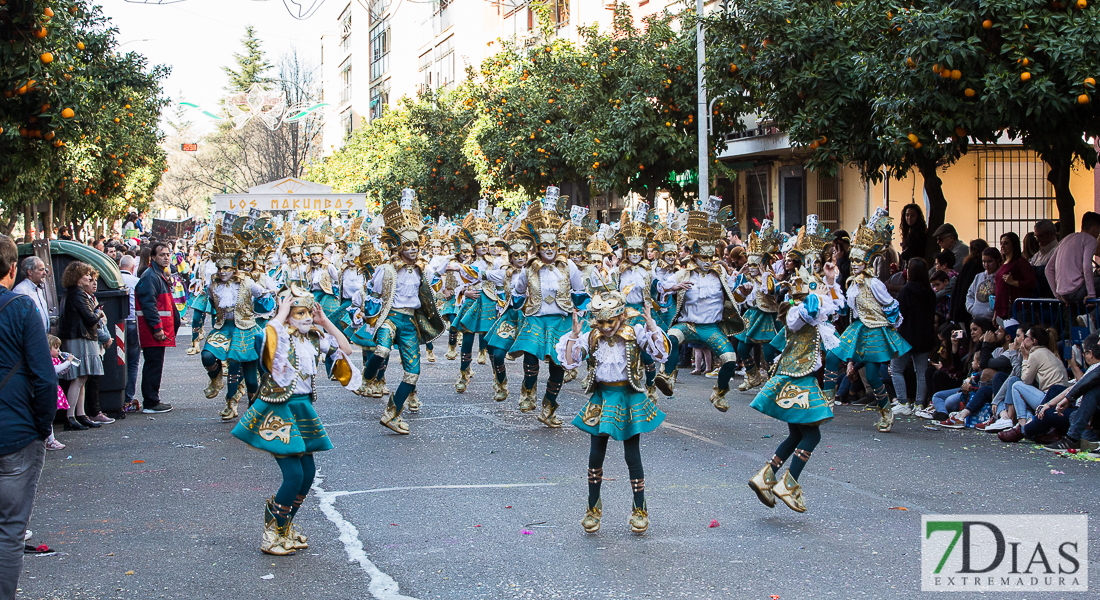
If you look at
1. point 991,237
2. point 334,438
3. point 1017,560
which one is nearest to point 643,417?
point 1017,560

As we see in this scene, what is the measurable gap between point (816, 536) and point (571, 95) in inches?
754

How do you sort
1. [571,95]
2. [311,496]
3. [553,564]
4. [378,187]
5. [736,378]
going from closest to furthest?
[553,564] → [311,496] → [736,378] → [571,95] → [378,187]

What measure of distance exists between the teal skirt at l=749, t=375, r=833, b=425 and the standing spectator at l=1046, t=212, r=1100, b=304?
4.67 metres

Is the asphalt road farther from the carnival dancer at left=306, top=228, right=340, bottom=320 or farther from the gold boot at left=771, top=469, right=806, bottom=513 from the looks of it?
the carnival dancer at left=306, top=228, right=340, bottom=320

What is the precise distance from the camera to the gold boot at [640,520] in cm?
675

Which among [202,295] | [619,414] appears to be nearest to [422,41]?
[202,295]

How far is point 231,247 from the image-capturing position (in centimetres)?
1137

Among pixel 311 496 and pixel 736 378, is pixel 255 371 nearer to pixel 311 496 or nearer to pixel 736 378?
pixel 311 496

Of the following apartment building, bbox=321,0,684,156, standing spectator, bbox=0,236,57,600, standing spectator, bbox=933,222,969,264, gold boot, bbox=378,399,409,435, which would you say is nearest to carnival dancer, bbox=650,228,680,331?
standing spectator, bbox=933,222,969,264

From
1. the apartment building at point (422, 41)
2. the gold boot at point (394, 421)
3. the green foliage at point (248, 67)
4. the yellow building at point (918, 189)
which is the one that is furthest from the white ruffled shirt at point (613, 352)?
the green foliage at point (248, 67)

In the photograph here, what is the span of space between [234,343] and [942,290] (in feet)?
26.4

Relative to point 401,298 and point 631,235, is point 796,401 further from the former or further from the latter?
point 631,235

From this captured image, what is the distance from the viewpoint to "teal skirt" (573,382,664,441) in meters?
6.80

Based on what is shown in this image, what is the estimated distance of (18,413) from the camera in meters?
5.14
